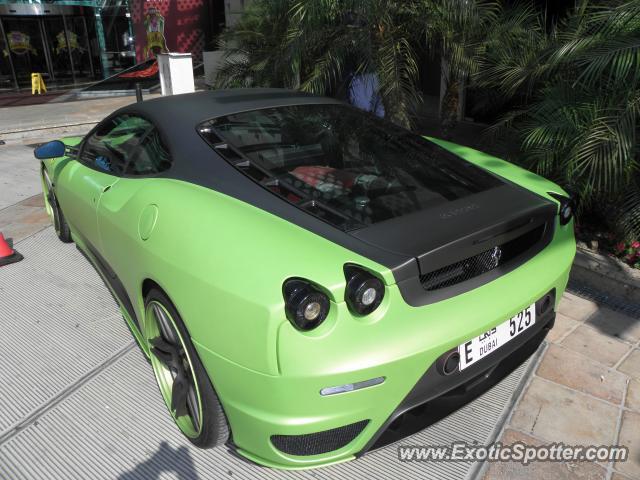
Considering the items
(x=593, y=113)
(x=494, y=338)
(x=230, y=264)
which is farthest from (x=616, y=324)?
(x=230, y=264)

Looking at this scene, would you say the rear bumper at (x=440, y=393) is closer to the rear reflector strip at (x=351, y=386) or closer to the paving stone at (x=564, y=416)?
the rear reflector strip at (x=351, y=386)

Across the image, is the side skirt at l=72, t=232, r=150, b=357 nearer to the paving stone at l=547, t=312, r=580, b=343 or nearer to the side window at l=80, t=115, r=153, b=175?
the side window at l=80, t=115, r=153, b=175

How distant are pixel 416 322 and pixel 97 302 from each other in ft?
7.84

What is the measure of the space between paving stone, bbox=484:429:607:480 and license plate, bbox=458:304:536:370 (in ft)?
1.78

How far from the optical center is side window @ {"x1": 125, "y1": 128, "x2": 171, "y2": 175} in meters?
2.38

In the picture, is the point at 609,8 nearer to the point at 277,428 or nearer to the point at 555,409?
the point at 555,409

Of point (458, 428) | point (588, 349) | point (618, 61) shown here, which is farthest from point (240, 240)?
point (618, 61)

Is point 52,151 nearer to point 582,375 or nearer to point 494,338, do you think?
point 494,338

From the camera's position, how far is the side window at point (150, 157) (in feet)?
7.79

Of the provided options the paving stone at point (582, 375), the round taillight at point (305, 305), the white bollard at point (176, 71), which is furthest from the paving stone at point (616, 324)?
the white bollard at point (176, 71)

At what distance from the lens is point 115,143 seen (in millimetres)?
2965

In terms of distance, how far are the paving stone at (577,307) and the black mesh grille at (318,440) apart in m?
2.11

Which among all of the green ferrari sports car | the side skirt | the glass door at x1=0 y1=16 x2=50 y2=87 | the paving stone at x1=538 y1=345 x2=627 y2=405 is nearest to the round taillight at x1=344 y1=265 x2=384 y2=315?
the green ferrari sports car

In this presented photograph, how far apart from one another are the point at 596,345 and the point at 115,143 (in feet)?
10.0
